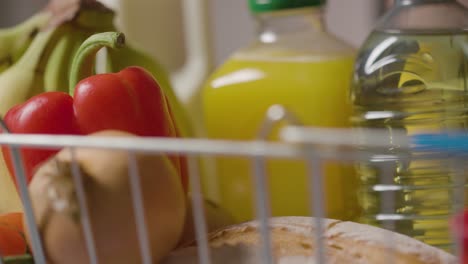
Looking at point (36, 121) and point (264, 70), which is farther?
point (264, 70)

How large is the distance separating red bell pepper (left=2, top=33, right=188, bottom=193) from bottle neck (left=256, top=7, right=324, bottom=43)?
164mm

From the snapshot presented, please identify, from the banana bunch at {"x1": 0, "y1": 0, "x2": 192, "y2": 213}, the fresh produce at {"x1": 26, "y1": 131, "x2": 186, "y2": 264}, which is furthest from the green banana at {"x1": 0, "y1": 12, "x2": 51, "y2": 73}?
the fresh produce at {"x1": 26, "y1": 131, "x2": 186, "y2": 264}

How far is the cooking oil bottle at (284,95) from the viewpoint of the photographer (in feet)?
1.79

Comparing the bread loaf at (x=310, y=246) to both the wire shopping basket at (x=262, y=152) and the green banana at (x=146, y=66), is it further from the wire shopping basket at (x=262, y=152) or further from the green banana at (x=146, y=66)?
the green banana at (x=146, y=66)

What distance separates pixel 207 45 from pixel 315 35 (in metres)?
0.15

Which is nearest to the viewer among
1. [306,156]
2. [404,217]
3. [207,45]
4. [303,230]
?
[306,156]

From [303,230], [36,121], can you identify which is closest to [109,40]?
[36,121]

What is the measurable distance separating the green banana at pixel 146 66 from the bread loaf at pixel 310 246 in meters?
0.19

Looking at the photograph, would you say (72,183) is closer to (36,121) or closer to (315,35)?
(36,121)

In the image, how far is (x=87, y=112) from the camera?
445 mm

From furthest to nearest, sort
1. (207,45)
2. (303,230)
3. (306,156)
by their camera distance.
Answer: (207,45) < (303,230) < (306,156)

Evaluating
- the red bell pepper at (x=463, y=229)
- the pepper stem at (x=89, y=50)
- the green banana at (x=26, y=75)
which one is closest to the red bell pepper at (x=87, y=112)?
the pepper stem at (x=89, y=50)

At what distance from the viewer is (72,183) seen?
38 cm

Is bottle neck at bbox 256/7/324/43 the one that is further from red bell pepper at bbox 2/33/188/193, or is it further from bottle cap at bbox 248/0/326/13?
red bell pepper at bbox 2/33/188/193
